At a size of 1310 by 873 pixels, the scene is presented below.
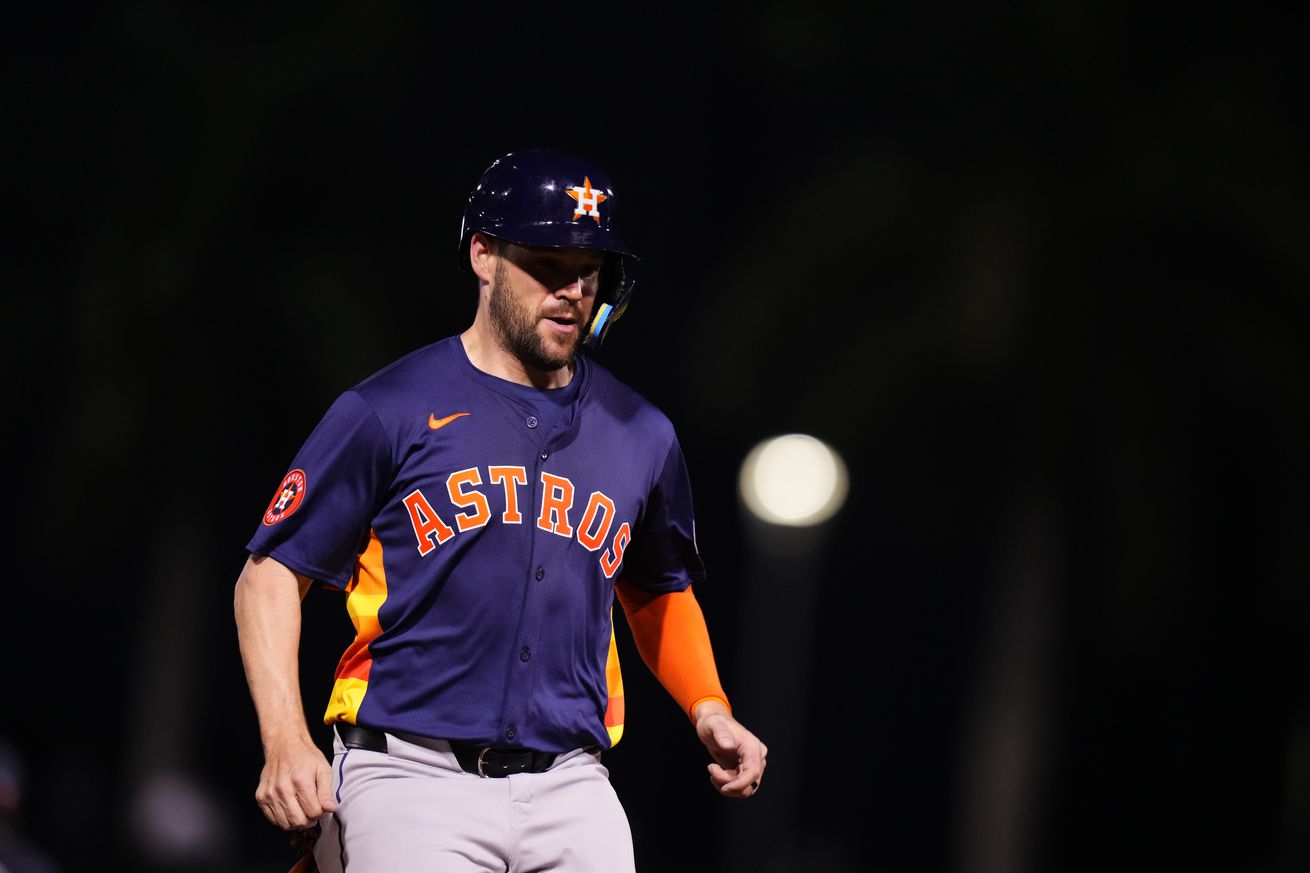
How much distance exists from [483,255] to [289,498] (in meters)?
0.91

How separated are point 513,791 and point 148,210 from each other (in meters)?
20.3

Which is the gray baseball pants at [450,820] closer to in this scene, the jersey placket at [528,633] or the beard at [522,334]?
the jersey placket at [528,633]

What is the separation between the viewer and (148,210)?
23516 millimetres

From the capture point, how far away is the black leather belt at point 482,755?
4.55m

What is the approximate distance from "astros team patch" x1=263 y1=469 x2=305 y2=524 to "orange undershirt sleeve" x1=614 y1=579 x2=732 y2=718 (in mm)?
1133

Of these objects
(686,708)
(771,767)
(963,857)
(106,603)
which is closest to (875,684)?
(771,767)

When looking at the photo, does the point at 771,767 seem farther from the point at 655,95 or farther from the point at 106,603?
the point at 655,95

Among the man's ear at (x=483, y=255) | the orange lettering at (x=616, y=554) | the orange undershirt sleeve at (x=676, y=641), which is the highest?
the man's ear at (x=483, y=255)

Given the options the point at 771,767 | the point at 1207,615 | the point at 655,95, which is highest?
the point at 655,95

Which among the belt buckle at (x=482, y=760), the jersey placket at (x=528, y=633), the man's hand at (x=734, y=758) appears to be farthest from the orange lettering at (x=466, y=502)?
the man's hand at (x=734, y=758)

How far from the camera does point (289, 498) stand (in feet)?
15.0

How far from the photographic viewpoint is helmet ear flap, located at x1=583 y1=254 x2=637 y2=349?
5086 millimetres

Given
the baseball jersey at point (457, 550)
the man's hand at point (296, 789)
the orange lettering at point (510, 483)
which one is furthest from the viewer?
the orange lettering at point (510, 483)

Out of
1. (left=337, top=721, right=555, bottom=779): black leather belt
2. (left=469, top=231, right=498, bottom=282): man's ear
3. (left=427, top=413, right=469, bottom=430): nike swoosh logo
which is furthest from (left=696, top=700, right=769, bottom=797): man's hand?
(left=469, top=231, right=498, bottom=282): man's ear
